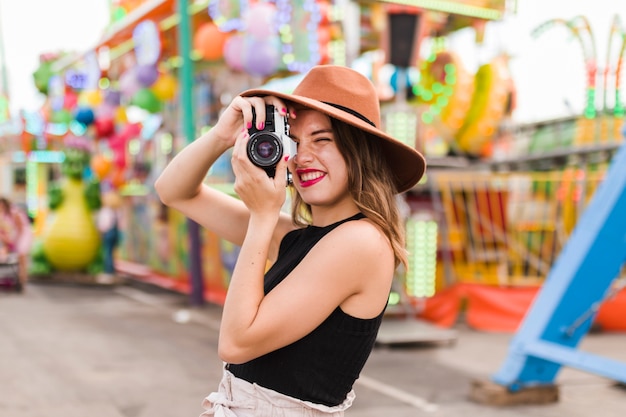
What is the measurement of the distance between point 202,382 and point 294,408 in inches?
146

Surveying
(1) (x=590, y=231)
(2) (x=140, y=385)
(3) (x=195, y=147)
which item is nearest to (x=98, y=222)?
(2) (x=140, y=385)

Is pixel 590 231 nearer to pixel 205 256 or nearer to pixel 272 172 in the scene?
pixel 272 172

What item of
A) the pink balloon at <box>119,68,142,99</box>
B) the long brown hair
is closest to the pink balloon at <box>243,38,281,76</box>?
the pink balloon at <box>119,68,142,99</box>

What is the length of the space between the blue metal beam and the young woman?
2.89 metres

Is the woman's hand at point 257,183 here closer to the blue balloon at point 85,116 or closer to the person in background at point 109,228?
the blue balloon at point 85,116

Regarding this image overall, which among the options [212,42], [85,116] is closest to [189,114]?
[212,42]

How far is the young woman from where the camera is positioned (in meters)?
1.45

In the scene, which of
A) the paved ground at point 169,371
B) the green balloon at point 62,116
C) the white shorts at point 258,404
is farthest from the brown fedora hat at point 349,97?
the green balloon at point 62,116

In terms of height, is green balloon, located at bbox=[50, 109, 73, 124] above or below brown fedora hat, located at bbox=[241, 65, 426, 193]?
below

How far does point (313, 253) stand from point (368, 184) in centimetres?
24

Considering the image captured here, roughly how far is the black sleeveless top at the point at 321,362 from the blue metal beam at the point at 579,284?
2945 millimetres

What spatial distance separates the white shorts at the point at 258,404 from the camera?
5.05 ft

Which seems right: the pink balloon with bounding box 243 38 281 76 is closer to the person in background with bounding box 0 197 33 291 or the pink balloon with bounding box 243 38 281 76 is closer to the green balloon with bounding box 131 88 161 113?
the green balloon with bounding box 131 88 161 113

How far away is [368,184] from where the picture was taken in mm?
1648
